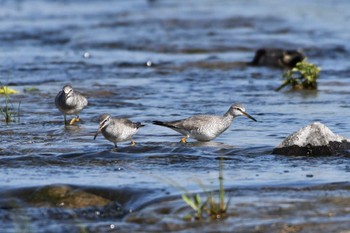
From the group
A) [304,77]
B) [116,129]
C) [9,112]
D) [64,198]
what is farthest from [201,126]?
[304,77]

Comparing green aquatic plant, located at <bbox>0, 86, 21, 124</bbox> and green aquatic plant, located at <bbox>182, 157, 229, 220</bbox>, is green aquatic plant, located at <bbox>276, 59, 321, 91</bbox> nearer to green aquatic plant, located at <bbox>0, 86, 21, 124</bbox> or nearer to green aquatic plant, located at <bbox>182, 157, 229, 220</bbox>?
green aquatic plant, located at <bbox>0, 86, 21, 124</bbox>

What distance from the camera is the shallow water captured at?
784 centimetres

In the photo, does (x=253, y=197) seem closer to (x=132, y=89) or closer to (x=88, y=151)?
(x=88, y=151)

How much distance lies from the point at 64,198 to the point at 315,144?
3004mm

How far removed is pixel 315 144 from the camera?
9977mm

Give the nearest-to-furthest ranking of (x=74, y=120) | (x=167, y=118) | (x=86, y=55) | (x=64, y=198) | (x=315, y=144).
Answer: (x=64, y=198) < (x=315, y=144) < (x=74, y=120) < (x=167, y=118) < (x=86, y=55)

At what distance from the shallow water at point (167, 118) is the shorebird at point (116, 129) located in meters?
0.15

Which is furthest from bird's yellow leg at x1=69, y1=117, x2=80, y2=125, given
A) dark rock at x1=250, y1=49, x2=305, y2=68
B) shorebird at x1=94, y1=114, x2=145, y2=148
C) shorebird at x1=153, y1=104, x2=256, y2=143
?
dark rock at x1=250, y1=49, x2=305, y2=68

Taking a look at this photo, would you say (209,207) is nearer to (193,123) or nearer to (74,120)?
(193,123)

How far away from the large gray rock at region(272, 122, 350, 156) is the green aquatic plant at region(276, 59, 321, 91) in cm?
556

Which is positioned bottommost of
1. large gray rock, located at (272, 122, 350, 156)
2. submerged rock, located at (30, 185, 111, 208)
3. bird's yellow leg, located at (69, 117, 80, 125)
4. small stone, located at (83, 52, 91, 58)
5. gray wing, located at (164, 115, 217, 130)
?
submerged rock, located at (30, 185, 111, 208)

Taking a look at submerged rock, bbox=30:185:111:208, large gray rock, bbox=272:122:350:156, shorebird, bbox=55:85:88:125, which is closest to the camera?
submerged rock, bbox=30:185:111:208

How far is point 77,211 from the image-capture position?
8.03 metres

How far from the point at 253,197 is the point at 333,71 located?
34.9ft
